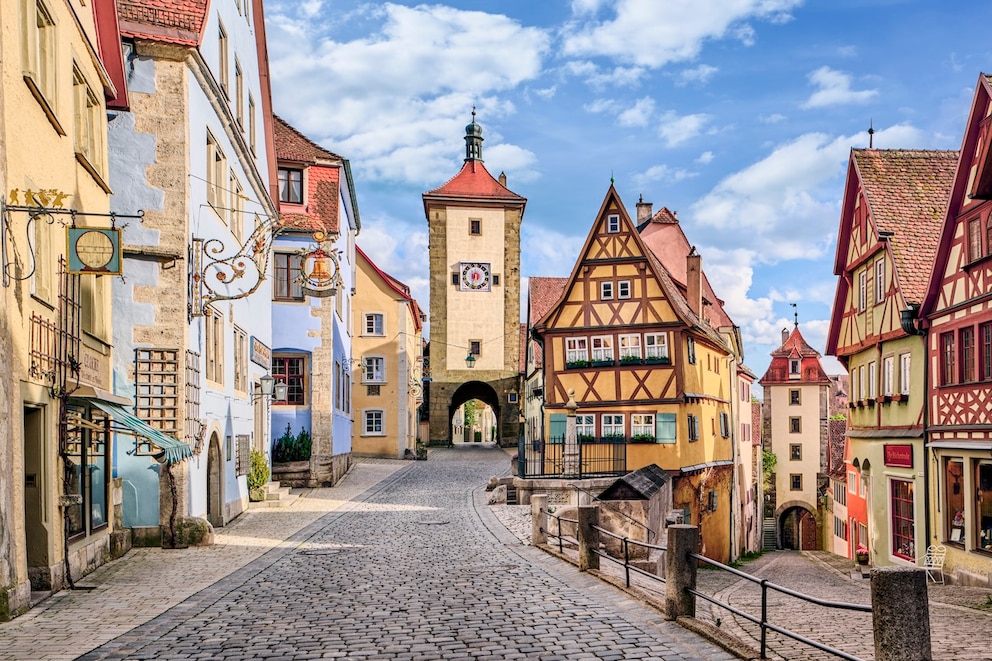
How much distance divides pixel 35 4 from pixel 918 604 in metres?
10.4

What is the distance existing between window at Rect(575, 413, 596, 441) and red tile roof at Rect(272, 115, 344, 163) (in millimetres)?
12013

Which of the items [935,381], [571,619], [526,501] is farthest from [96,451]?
[935,381]

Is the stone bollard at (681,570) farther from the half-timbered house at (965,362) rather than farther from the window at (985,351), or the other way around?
the window at (985,351)

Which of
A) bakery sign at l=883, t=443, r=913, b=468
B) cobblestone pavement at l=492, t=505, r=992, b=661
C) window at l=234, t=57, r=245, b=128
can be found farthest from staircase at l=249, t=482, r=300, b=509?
bakery sign at l=883, t=443, r=913, b=468

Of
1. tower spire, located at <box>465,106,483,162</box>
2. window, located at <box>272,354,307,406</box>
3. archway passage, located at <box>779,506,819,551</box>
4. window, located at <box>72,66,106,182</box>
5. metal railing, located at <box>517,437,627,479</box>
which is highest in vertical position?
tower spire, located at <box>465,106,483,162</box>

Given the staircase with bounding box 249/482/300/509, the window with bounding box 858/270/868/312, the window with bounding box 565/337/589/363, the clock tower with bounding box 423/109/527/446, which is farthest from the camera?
the clock tower with bounding box 423/109/527/446

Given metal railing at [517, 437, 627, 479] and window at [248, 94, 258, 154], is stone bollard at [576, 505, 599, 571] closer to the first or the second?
window at [248, 94, 258, 154]

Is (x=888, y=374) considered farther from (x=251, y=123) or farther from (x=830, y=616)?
(x=251, y=123)

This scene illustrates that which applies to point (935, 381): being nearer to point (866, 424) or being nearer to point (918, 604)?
point (866, 424)

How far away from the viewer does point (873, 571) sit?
21.9ft

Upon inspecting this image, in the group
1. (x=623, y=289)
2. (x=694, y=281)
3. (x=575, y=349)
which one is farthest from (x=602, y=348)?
(x=694, y=281)

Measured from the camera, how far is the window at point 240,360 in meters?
22.3

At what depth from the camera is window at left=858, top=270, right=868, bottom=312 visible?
85.1 ft

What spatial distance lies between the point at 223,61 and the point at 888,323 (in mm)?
16184
